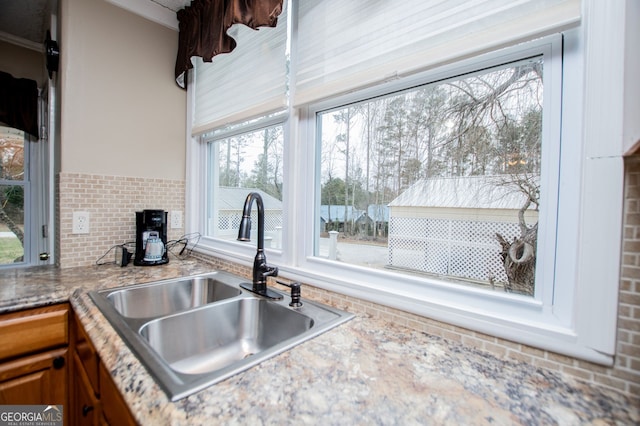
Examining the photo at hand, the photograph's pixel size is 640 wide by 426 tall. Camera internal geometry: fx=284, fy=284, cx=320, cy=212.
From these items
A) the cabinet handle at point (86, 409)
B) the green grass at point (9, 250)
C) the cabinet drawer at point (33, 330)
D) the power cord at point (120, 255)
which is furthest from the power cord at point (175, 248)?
the green grass at point (9, 250)

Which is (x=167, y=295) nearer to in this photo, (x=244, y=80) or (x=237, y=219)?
(x=237, y=219)

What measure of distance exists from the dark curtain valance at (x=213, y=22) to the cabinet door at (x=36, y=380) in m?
1.53

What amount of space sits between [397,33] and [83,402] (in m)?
1.73

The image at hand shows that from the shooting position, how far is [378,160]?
112 cm

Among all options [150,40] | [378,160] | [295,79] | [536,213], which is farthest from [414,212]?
[150,40]

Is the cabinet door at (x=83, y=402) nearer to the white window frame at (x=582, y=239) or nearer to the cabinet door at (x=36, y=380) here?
the cabinet door at (x=36, y=380)

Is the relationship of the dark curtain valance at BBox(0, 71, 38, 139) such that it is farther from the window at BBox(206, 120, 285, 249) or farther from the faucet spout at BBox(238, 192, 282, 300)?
the faucet spout at BBox(238, 192, 282, 300)

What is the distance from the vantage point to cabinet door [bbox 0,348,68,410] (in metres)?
1.02

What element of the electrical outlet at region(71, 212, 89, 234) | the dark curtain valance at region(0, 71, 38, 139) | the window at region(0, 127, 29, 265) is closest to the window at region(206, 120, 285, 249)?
the electrical outlet at region(71, 212, 89, 234)

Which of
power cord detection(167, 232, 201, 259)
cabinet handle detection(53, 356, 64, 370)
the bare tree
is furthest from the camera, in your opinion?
power cord detection(167, 232, 201, 259)

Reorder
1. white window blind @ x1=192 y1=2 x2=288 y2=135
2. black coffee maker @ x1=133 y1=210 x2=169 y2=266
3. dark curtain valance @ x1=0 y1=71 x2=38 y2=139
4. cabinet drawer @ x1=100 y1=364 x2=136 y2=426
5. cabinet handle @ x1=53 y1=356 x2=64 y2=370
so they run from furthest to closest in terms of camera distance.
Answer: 1. dark curtain valance @ x1=0 y1=71 x2=38 y2=139
2. black coffee maker @ x1=133 y1=210 x2=169 y2=266
3. white window blind @ x1=192 y1=2 x2=288 y2=135
4. cabinet handle @ x1=53 y1=356 x2=64 y2=370
5. cabinet drawer @ x1=100 y1=364 x2=136 y2=426

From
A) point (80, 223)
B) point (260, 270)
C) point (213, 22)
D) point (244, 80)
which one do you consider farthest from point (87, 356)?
point (213, 22)

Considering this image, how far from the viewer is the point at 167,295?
137 cm

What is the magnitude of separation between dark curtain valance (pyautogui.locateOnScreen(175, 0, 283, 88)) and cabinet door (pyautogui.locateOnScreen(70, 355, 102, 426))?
4.79 ft
